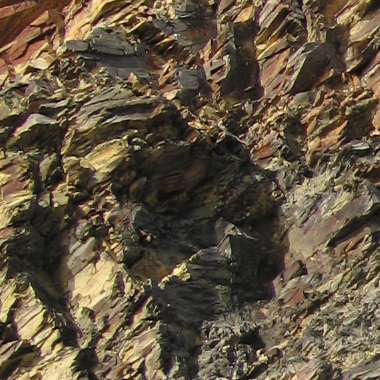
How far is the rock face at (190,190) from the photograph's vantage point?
2269 cm

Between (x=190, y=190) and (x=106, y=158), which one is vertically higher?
(x=106, y=158)

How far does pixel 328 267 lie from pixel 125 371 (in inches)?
207

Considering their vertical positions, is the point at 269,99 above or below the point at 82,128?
below

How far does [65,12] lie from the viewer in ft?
108

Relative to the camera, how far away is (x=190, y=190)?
26531mm

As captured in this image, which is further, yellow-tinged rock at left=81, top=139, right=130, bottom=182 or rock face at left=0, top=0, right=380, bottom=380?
yellow-tinged rock at left=81, top=139, right=130, bottom=182

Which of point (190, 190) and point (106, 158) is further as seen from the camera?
point (190, 190)

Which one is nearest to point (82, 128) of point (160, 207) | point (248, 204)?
point (160, 207)

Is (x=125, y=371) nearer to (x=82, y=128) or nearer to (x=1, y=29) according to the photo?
(x=82, y=128)

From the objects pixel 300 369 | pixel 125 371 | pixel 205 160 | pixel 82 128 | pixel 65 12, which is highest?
pixel 65 12

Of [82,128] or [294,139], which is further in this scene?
[294,139]

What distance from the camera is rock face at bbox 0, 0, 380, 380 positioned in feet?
74.4

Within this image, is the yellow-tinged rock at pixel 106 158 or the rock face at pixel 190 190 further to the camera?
the yellow-tinged rock at pixel 106 158

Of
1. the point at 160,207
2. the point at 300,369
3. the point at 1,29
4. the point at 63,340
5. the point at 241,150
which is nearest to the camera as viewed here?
the point at 300,369
